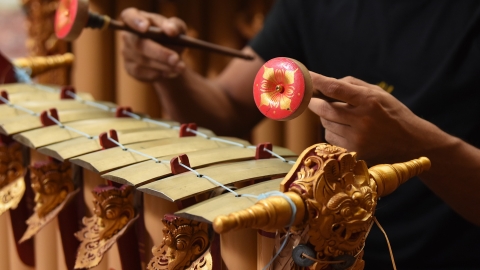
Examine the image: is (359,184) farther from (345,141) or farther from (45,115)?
(45,115)

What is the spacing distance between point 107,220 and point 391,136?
41cm

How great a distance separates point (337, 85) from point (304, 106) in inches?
3.4

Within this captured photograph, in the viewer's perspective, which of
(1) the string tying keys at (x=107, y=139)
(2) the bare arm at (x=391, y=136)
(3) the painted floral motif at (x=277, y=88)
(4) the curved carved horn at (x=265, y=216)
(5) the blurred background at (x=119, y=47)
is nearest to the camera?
(4) the curved carved horn at (x=265, y=216)

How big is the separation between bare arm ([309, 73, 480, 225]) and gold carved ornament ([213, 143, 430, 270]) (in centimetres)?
13

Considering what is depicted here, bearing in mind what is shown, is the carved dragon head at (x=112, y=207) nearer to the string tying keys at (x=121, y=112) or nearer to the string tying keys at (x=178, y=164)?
the string tying keys at (x=178, y=164)

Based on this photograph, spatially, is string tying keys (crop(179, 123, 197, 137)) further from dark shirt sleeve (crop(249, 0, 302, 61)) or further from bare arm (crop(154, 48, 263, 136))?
dark shirt sleeve (crop(249, 0, 302, 61))

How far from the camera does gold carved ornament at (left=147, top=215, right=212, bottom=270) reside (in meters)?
0.67

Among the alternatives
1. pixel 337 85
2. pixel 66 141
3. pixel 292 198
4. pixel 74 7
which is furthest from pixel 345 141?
pixel 74 7

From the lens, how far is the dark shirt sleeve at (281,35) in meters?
1.47

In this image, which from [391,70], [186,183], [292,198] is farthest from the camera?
[391,70]

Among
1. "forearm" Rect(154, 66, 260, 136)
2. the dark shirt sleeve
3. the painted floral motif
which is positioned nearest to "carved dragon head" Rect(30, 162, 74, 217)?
the painted floral motif

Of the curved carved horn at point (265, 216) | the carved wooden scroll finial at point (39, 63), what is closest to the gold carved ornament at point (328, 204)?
the curved carved horn at point (265, 216)

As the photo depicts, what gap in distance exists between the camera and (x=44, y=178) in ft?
2.90

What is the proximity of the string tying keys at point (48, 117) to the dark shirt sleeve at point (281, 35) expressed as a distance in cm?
65
